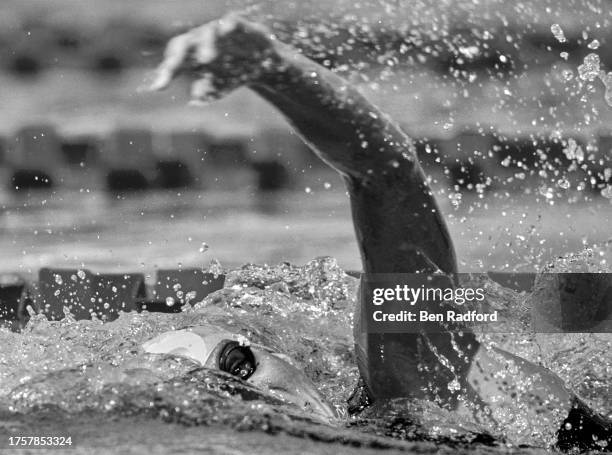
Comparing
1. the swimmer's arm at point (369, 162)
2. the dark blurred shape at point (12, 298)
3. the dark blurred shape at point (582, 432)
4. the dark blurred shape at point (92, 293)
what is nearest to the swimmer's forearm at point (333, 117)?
the swimmer's arm at point (369, 162)

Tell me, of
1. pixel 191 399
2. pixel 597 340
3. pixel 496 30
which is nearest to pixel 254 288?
pixel 597 340

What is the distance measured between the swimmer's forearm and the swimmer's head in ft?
0.94

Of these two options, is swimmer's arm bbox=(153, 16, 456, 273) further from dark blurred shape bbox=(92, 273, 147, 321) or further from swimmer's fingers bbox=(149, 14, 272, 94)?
dark blurred shape bbox=(92, 273, 147, 321)

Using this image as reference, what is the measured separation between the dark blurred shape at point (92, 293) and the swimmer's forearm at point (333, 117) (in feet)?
7.00

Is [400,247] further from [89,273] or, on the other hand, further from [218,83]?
[89,273]

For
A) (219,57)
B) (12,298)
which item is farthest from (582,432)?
(12,298)

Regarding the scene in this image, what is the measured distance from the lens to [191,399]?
2.55 feet

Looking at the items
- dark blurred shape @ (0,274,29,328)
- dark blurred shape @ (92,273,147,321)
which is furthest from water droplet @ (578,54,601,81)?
dark blurred shape @ (0,274,29,328)

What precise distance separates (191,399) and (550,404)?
558mm

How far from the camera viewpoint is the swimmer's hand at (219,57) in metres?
0.70

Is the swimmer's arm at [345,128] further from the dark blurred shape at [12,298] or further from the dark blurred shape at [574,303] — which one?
the dark blurred shape at [12,298]

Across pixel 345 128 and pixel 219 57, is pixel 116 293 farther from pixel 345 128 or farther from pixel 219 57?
pixel 219 57

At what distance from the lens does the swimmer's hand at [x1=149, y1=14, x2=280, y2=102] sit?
0.70m

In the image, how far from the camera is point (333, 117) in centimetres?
90
